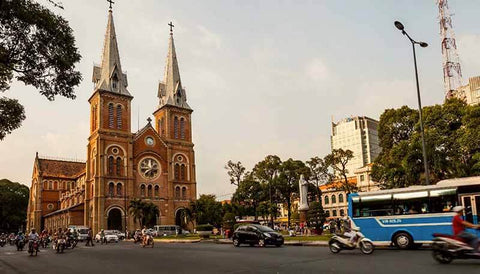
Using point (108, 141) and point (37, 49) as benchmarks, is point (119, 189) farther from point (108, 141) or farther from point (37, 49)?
point (37, 49)

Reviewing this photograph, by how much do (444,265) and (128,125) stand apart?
5732 centimetres

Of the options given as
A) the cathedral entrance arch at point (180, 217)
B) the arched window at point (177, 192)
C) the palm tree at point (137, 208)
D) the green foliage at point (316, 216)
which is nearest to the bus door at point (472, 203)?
the green foliage at point (316, 216)

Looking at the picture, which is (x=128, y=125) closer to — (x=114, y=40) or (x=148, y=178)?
(x=148, y=178)

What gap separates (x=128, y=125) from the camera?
63156mm

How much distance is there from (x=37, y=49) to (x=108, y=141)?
157 ft

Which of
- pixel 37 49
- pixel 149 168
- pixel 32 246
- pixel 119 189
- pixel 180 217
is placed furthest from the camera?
pixel 180 217

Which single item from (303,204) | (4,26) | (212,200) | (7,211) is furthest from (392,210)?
(7,211)

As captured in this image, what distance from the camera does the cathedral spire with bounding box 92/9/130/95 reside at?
63438 millimetres

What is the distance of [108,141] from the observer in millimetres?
60188

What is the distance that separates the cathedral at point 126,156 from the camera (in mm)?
58688

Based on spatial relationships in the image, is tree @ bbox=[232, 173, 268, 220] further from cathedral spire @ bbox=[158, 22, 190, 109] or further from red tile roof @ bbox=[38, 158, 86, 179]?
red tile roof @ bbox=[38, 158, 86, 179]

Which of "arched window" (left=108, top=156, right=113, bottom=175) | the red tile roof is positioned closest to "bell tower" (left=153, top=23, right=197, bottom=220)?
"arched window" (left=108, top=156, right=113, bottom=175)

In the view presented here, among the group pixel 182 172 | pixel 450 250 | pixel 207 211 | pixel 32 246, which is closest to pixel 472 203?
pixel 450 250

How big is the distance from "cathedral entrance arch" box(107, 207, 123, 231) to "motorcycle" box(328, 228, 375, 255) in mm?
47572
